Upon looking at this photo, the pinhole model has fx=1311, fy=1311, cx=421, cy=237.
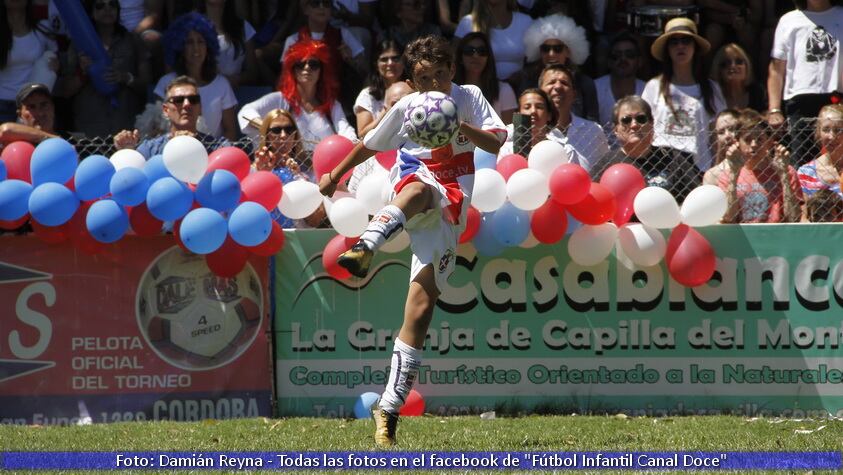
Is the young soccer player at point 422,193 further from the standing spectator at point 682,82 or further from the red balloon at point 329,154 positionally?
the standing spectator at point 682,82

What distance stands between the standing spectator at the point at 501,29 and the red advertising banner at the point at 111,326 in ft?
10.4

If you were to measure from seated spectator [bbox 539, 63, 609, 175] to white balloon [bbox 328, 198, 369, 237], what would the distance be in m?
1.64

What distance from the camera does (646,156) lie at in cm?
980

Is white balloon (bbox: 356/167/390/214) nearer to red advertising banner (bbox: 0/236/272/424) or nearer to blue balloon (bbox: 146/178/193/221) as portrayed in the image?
red advertising banner (bbox: 0/236/272/424)

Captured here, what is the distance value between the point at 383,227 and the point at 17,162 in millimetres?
3768

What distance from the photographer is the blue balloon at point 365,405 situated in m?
9.20

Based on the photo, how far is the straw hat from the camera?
1111 centimetres

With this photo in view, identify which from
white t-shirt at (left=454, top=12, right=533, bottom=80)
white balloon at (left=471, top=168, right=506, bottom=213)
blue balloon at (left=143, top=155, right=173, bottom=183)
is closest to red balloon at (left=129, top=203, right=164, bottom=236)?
blue balloon at (left=143, top=155, right=173, bottom=183)

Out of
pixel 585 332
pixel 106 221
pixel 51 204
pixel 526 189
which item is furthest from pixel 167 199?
pixel 585 332

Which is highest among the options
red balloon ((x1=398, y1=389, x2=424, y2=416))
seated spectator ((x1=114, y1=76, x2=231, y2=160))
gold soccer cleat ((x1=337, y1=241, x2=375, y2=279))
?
seated spectator ((x1=114, y1=76, x2=231, y2=160))

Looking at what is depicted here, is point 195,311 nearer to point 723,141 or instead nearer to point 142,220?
point 142,220

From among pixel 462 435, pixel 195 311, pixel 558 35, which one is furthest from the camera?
pixel 558 35

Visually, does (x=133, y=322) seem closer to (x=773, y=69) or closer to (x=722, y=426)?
(x=722, y=426)

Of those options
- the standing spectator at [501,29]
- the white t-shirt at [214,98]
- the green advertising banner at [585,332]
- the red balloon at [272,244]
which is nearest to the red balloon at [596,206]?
the green advertising banner at [585,332]
